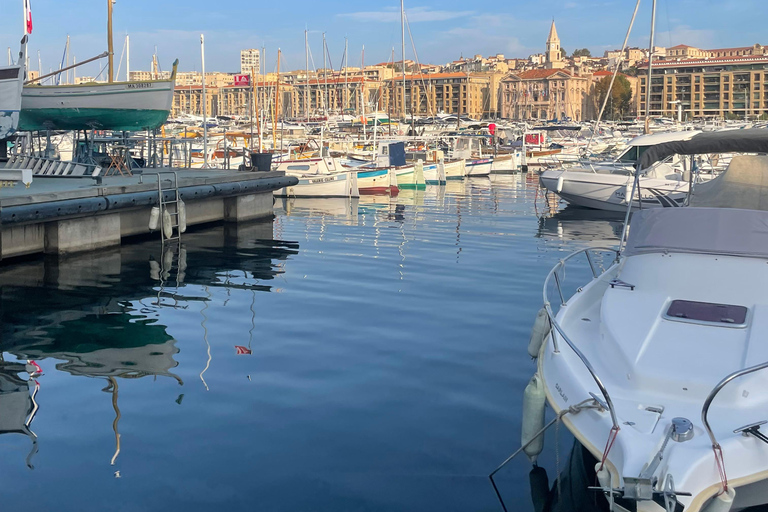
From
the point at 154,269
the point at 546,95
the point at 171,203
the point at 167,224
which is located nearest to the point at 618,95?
the point at 546,95

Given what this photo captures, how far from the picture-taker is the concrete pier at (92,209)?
14562mm

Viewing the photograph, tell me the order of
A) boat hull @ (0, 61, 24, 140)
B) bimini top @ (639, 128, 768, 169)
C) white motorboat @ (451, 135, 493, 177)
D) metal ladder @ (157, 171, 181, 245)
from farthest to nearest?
1. white motorboat @ (451, 135, 493, 177)
2. boat hull @ (0, 61, 24, 140)
3. metal ladder @ (157, 171, 181, 245)
4. bimini top @ (639, 128, 768, 169)

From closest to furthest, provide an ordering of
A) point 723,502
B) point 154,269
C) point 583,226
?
point 723,502, point 154,269, point 583,226

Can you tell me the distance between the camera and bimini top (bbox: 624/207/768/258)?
7207 mm

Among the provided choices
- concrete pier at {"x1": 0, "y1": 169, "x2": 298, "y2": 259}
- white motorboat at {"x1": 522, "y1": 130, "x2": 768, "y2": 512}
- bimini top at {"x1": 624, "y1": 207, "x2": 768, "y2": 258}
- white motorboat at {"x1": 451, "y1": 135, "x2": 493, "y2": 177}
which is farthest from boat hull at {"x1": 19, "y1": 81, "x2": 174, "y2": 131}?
white motorboat at {"x1": 451, "y1": 135, "x2": 493, "y2": 177}

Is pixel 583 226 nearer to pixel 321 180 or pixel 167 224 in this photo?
pixel 167 224

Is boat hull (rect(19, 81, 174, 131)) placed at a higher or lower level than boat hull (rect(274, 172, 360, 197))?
higher

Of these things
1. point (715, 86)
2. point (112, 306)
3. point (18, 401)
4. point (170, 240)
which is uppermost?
point (715, 86)

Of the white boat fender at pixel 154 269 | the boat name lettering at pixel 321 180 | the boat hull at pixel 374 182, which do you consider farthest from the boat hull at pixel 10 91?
the boat hull at pixel 374 182

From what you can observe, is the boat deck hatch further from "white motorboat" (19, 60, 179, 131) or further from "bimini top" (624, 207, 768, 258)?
"white motorboat" (19, 60, 179, 131)

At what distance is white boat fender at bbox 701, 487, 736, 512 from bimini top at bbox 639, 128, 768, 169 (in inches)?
192

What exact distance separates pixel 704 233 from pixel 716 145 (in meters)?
1.99

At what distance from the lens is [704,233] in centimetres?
741

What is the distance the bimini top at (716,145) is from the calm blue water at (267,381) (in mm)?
2697
